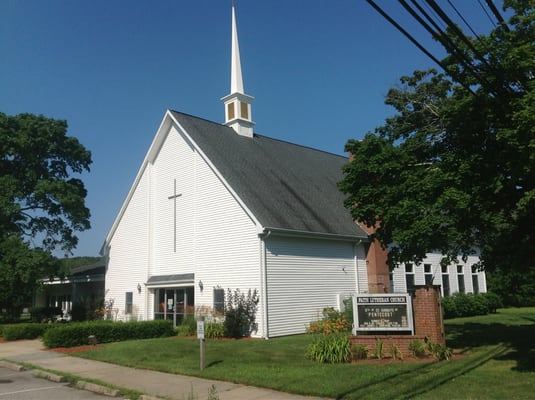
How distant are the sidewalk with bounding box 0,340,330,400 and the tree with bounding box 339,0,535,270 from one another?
21.1ft

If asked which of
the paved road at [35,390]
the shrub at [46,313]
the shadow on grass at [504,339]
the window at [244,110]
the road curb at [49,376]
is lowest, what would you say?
the paved road at [35,390]

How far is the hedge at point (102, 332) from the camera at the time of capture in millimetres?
18984

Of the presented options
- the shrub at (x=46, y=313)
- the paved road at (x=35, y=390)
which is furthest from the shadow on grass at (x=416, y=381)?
the shrub at (x=46, y=313)

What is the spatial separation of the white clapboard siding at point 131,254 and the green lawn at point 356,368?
8.87 meters

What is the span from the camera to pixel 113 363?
48.5 feet

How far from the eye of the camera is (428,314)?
46.2 ft

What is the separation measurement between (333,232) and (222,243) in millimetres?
5400

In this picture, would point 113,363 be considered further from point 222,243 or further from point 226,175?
point 226,175

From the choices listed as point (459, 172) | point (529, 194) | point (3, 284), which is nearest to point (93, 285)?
point (3, 284)

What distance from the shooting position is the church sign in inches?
563

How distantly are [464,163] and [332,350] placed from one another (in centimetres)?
608

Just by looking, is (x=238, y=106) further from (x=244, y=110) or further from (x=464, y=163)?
(x=464, y=163)

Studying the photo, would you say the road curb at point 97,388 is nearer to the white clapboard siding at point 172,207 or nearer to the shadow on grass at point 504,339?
the shadow on grass at point 504,339

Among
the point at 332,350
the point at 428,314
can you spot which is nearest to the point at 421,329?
the point at 428,314
